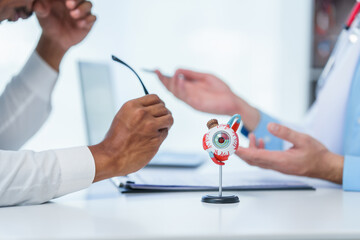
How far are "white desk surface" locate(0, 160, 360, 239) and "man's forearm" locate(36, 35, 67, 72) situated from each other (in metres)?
0.43

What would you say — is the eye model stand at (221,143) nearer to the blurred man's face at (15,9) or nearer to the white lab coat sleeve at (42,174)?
the white lab coat sleeve at (42,174)

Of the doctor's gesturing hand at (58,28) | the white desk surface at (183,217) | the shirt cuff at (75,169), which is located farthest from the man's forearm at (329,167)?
the doctor's gesturing hand at (58,28)

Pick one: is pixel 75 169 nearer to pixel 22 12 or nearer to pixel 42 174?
pixel 42 174

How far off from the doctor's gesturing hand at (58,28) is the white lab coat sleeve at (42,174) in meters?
0.44

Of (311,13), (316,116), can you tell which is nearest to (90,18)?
(316,116)

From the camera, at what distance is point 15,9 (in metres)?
1.01

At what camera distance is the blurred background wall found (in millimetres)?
2283

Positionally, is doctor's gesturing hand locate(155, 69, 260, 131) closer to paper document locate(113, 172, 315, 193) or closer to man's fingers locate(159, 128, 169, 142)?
paper document locate(113, 172, 315, 193)

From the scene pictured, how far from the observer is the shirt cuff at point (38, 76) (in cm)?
118

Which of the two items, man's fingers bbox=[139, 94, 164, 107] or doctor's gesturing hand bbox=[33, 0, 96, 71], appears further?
doctor's gesturing hand bbox=[33, 0, 96, 71]

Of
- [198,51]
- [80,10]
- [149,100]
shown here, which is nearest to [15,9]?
[80,10]

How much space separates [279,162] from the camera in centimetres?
101

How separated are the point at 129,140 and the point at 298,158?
39 cm

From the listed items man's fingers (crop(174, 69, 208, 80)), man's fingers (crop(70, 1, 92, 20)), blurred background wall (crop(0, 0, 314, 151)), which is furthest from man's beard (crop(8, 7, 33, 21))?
blurred background wall (crop(0, 0, 314, 151))
